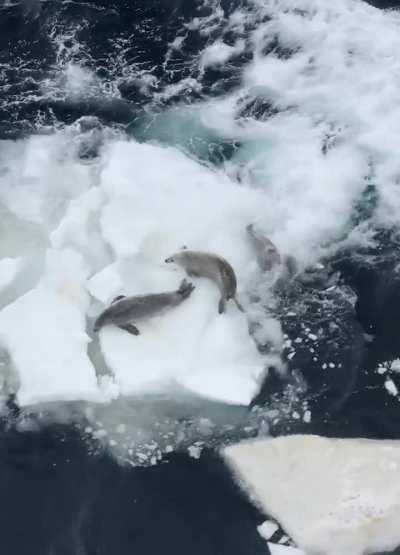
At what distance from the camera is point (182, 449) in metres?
7.75

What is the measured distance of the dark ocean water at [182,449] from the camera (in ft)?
23.9

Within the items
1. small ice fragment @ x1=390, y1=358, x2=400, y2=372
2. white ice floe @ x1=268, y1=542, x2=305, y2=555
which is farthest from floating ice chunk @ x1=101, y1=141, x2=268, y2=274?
white ice floe @ x1=268, y1=542, x2=305, y2=555

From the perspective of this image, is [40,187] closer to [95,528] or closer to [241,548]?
[95,528]

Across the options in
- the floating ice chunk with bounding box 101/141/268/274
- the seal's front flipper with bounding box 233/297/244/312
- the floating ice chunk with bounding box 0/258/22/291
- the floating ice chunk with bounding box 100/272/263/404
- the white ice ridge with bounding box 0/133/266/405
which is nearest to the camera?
the floating ice chunk with bounding box 100/272/263/404

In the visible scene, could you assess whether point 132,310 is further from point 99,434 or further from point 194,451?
point 194,451

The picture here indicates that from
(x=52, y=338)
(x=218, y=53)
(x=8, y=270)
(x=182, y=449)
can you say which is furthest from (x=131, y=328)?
A: (x=218, y=53)

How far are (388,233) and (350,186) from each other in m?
0.89

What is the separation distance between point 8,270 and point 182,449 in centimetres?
313

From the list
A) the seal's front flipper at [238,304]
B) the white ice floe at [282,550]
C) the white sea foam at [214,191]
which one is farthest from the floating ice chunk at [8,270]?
the white ice floe at [282,550]

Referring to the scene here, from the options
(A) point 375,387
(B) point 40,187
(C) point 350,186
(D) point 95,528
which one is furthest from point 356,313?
(B) point 40,187

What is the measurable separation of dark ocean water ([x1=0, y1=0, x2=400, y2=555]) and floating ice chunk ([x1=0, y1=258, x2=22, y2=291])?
1.67m

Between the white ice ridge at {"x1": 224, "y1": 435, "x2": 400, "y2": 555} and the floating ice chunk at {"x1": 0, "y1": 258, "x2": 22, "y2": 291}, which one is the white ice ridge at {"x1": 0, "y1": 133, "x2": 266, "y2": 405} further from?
the white ice ridge at {"x1": 224, "y1": 435, "x2": 400, "y2": 555}

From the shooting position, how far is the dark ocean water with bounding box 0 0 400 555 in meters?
7.28

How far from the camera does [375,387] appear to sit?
8.12m
